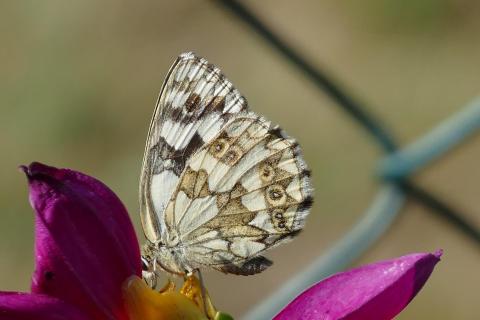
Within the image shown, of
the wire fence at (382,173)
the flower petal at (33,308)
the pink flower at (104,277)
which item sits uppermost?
the wire fence at (382,173)

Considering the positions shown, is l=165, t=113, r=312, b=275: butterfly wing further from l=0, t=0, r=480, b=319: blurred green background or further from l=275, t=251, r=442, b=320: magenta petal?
l=0, t=0, r=480, b=319: blurred green background

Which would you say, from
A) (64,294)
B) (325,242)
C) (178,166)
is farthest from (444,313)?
(64,294)

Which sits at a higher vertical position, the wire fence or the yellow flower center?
the wire fence

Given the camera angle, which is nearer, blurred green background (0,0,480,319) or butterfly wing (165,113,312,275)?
butterfly wing (165,113,312,275)

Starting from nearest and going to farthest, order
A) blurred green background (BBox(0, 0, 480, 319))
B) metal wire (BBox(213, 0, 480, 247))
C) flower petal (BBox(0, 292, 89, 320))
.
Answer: flower petal (BBox(0, 292, 89, 320)), metal wire (BBox(213, 0, 480, 247)), blurred green background (BBox(0, 0, 480, 319))

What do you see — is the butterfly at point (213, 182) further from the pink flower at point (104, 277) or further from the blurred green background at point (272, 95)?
the blurred green background at point (272, 95)

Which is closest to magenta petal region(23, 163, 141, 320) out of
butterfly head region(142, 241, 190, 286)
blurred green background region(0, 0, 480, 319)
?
butterfly head region(142, 241, 190, 286)

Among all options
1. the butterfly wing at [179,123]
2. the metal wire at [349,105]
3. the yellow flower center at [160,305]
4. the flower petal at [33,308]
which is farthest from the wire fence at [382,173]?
the flower petal at [33,308]

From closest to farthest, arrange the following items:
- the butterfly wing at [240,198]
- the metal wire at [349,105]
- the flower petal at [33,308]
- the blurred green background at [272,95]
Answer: the flower petal at [33,308] → the butterfly wing at [240,198] → the metal wire at [349,105] → the blurred green background at [272,95]

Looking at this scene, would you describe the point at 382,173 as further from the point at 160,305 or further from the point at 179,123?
the point at 160,305
